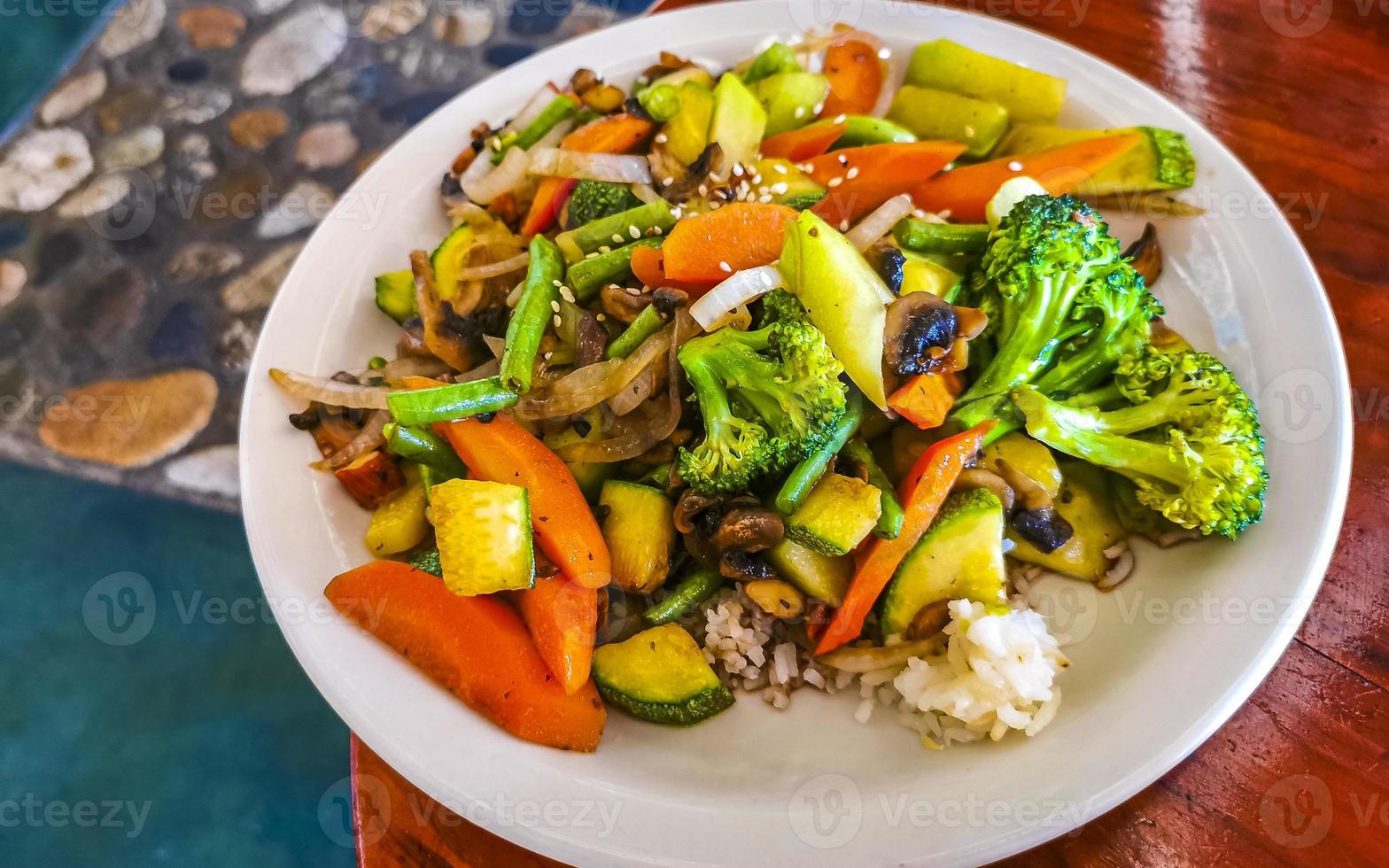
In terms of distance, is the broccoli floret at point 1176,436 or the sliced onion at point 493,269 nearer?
the broccoli floret at point 1176,436

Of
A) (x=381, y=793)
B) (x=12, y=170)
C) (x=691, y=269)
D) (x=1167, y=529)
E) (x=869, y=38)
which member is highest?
(x=869, y=38)

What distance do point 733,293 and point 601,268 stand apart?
0.39 metres

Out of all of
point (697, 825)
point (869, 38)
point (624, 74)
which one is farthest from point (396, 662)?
point (869, 38)

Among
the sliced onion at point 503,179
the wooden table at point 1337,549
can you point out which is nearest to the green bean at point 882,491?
the wooden table at point 1337,549

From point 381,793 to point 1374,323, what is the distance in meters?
2.63

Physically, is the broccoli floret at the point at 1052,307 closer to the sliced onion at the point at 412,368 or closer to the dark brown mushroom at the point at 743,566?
the dark brown mushroom at the point at 743,566

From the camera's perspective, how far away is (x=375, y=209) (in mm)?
2361

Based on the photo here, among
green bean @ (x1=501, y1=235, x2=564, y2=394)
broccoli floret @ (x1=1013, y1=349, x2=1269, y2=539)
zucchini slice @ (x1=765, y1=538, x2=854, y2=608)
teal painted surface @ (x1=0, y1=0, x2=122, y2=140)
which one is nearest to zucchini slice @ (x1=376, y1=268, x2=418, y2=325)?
green bean @ (x1=501, y1=235, x2=564, y2=394)

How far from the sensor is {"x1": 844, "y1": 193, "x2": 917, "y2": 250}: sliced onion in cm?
197

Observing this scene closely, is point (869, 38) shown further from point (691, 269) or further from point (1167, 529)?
point (1167, 529)

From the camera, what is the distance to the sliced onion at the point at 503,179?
90.0 inches

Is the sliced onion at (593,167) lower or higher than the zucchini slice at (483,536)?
higher

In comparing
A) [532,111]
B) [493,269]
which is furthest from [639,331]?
[532,111]

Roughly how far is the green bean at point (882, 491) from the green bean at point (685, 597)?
384mm
